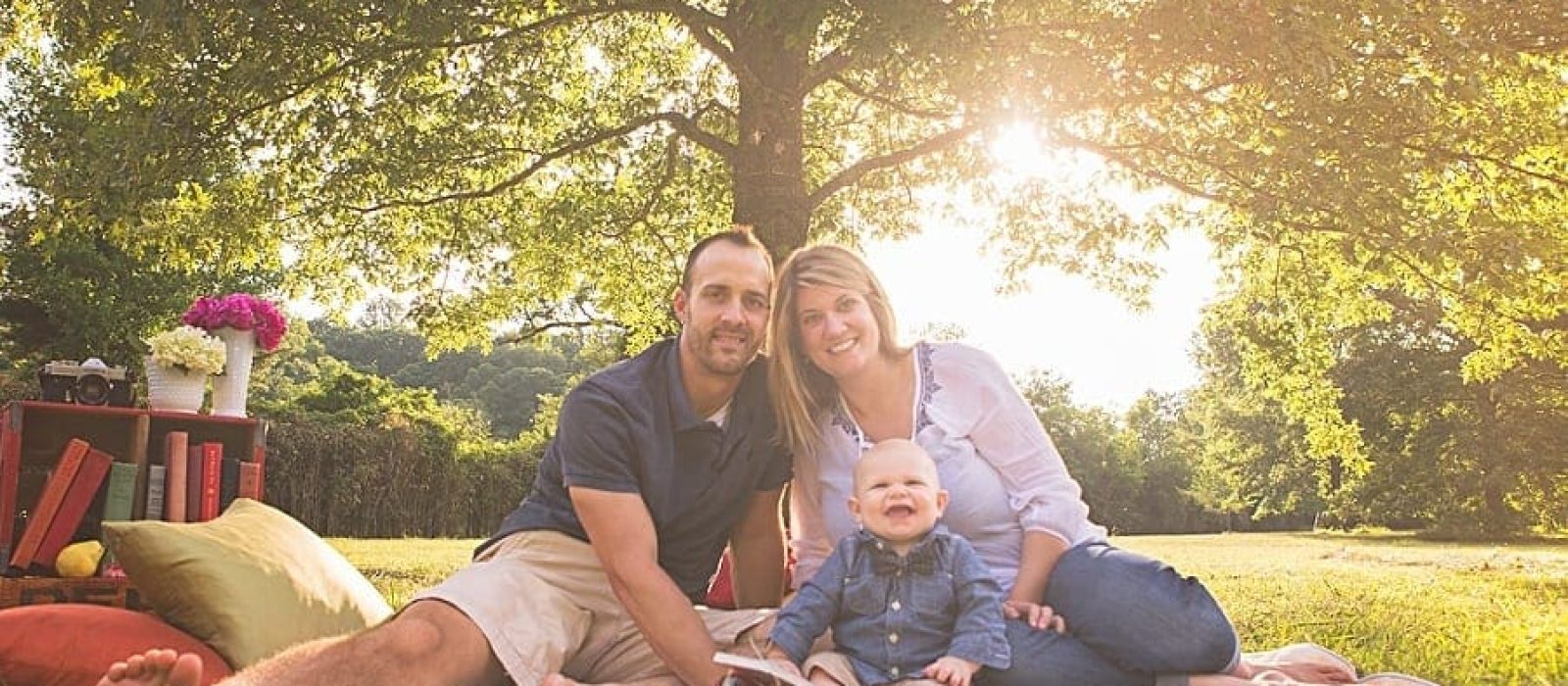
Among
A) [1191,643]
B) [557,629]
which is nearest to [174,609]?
[557,629]

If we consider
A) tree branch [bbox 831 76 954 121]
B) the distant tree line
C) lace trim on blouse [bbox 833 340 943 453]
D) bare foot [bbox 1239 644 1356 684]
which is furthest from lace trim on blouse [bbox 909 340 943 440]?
the distant tree line

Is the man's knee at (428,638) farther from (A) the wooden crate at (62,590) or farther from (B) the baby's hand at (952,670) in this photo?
(A) the wooden crate at (62,590)

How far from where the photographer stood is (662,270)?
11.8 m

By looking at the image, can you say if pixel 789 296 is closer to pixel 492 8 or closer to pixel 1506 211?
pixel 492 8

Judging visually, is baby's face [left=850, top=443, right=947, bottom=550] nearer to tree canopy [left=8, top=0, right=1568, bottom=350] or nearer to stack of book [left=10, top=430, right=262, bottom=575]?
stack of book [left=10, top=430, right=262, bottom=575]

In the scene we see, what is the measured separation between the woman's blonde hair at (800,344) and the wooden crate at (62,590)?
2.75 metres

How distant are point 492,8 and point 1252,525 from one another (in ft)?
110

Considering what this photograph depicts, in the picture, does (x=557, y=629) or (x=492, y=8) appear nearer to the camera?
(x=557, y=629)

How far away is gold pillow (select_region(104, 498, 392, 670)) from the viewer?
3748 mm

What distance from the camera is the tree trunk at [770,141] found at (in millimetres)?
8344

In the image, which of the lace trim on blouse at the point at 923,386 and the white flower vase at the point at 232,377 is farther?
the white flower vase at the point at 232,377

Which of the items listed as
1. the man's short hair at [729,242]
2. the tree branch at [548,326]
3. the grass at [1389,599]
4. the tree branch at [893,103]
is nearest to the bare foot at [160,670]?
the man's short hair at [729,242]

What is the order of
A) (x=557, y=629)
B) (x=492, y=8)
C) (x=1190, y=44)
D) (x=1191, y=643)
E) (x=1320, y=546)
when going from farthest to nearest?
(x=1320, y=546), (x=492, y=8), (x=1190, y=44), (x=557, y=629), (x=1191, y=643)

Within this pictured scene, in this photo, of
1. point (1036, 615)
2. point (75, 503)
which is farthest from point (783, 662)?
point (75, 503)
